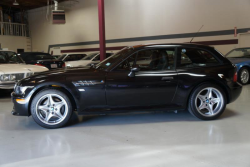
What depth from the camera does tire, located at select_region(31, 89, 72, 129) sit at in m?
3.20

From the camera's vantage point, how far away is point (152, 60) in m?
3.48

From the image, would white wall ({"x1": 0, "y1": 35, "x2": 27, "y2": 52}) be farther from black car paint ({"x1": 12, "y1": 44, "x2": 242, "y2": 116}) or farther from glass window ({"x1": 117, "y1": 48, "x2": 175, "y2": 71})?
glass window ({"x1": 117, "y1": 48, "x2": 175, "y2": 71})

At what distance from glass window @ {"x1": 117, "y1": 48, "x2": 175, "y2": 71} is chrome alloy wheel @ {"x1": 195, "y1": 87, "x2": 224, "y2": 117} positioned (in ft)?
2.39

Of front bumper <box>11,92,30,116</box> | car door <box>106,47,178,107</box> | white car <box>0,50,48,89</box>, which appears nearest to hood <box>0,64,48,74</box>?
white car <box>0,50,48,89</box>

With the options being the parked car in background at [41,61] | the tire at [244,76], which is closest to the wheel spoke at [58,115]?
the parked car in background at [41,61]

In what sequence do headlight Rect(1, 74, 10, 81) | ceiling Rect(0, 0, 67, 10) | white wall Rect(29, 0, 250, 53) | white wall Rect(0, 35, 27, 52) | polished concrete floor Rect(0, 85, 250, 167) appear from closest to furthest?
polished concrete floor Rect(0, 85, 250, 167) → headlight Rect(1, 74, 10, 81) → white wall Rect(29, 0, 250, 53) → ceiling Rect(0, 0, 67, 10) → white wall Rect(0, 35, 27, 52)

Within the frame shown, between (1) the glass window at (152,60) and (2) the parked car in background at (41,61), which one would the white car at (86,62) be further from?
(1) the glass window at (152,60)

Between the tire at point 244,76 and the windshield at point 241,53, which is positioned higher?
the windshield at point 241,53

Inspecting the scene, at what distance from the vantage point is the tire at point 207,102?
3.47 meters

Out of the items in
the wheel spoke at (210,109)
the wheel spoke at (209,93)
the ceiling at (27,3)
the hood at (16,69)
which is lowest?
the wheel spoke at (210,109)

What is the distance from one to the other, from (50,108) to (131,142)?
1.37 m

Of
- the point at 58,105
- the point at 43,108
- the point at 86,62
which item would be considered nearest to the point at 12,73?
the point at 43,108

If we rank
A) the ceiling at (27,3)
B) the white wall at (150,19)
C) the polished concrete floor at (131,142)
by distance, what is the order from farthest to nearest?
the ceiling at (27,3) → the white wall at (150,19) → the polished concrete floor at (131,142)

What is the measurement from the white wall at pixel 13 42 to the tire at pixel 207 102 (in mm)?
19309
